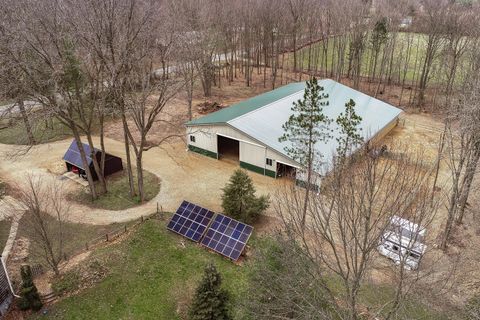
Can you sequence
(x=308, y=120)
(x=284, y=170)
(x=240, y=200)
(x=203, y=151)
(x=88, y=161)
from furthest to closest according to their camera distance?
1. (x=203, y=151)
2. (x=284, y=170)
3. (x=88, y=161)
4. (x=240, y=200)
5. (x=308, y=120)

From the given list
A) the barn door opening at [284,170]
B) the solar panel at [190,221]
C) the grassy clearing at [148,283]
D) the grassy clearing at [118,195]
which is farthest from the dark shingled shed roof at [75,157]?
the barn door opening at [284,170]

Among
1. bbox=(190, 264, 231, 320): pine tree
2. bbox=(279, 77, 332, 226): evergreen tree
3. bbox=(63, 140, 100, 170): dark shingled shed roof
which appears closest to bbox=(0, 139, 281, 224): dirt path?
bbox=(63, 140, 100, 170): dark shingled shed roof

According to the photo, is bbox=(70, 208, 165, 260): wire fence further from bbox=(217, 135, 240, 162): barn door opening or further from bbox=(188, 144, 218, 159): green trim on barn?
bbox=(217, 135, 240, 162): barn door opening

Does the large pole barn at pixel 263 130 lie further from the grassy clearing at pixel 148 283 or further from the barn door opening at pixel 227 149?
the grassy clearing at pixel 148 283

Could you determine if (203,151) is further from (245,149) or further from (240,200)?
(240,200)

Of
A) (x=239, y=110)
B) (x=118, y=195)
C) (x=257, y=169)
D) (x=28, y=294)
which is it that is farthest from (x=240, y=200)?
(x=28, y=294)

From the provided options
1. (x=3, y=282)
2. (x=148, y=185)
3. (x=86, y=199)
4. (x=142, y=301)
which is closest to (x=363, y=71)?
(x=148, y=185)
